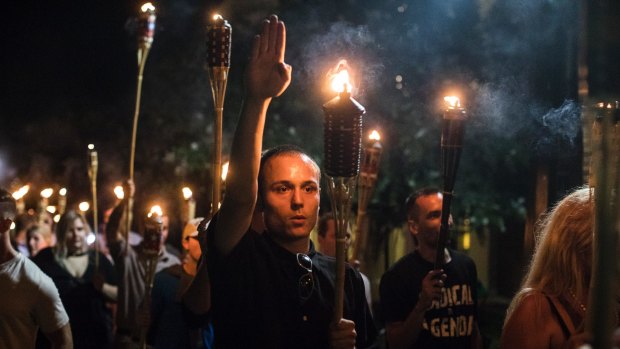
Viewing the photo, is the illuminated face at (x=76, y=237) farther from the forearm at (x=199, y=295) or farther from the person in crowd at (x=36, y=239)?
the forearm at (x=199, y=295)

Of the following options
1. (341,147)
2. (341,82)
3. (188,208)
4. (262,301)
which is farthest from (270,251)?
(188,208)

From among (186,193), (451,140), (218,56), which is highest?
(218,56)

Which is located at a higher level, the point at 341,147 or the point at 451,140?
the point at 451,140

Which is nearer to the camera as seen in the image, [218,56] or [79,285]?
[218,56]

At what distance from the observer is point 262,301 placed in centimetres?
346

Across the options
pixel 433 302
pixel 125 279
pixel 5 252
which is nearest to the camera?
pixel 5 252

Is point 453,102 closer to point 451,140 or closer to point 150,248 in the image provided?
point 451,140

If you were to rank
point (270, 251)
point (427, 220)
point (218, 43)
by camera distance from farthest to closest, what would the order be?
point (427, 220) → point (218, 43) → point (270, 251)

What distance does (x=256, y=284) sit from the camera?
3.49 meters

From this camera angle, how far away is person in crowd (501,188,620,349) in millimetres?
3457

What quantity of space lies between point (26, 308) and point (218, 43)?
2454mm

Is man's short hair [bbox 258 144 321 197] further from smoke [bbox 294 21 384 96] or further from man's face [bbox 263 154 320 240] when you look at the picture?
smoke [bbox 294 21 384 96]

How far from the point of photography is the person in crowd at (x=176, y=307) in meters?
6.11

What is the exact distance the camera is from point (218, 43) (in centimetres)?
470
